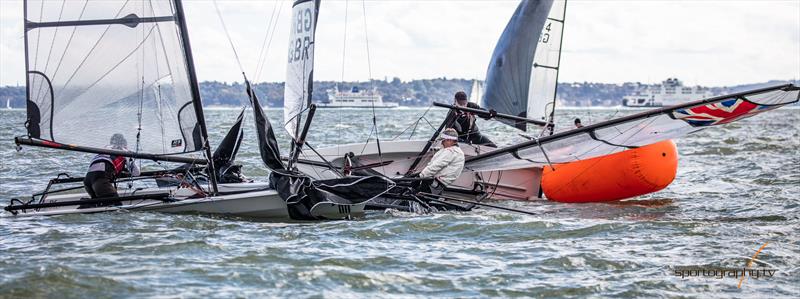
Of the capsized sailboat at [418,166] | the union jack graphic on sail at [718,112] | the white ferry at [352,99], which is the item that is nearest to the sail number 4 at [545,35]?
the capsized sailboat at [418,166]

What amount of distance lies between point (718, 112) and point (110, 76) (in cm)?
614

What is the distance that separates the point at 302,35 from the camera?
465 inches

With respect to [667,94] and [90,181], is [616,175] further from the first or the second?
[667,94]

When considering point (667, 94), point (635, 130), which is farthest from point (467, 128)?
point (667, 94)

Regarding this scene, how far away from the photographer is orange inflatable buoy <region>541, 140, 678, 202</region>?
12.0 meters

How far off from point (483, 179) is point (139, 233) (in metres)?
5.34

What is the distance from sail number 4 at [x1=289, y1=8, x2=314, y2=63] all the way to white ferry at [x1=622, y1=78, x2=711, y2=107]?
139m

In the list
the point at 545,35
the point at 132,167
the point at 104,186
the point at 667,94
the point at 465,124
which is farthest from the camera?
the point at 667,94

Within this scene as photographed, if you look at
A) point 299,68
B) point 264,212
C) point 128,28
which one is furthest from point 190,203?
point 299,68

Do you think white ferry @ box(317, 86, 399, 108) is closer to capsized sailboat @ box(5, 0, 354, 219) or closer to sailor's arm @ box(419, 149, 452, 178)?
sailor's arm @ box(419, 149, 452, 178)

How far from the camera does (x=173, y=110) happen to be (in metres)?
10.0

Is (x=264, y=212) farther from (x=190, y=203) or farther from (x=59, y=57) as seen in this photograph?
(x=59, y=57)

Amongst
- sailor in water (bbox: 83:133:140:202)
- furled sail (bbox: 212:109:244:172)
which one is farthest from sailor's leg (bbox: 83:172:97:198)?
furled sail (bbox: 212:109:244:172)

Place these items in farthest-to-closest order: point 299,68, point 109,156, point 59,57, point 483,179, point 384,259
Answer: point 483,179, point 299,68, point 109,156, point 59,57, point 384,259
